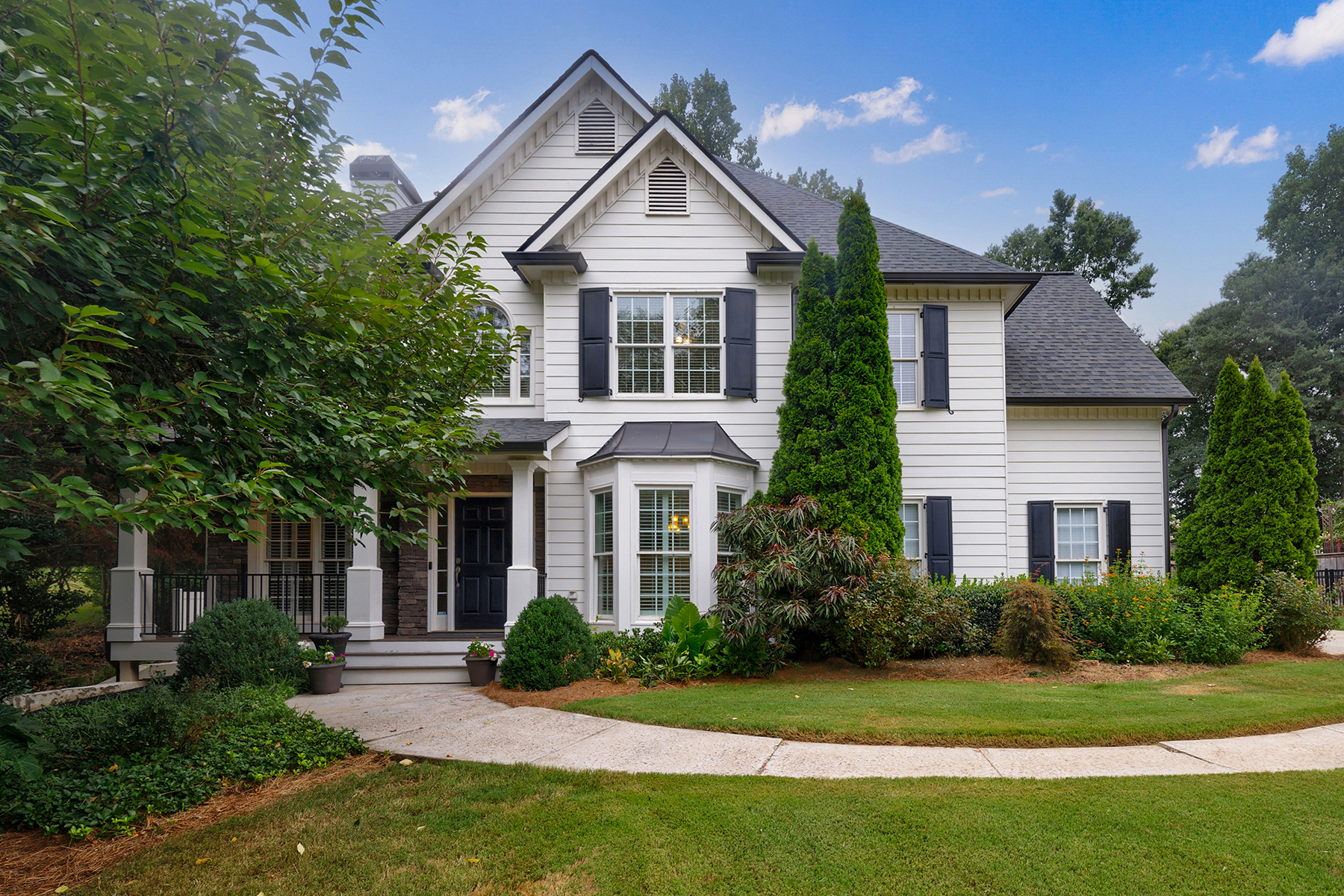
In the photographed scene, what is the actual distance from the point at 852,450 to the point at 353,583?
284 inches

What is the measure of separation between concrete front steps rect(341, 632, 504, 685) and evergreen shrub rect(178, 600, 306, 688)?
1166mm

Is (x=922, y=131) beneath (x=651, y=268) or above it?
above

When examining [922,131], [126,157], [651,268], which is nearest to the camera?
[126,157]

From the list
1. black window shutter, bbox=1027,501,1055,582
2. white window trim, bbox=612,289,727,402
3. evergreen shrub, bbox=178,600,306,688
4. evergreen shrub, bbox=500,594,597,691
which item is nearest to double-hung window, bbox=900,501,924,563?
black window shutter, bbox=1027,501,1055,582

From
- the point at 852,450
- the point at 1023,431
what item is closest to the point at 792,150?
the point at 1023,431

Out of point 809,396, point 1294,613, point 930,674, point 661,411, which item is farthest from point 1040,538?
point 661,411

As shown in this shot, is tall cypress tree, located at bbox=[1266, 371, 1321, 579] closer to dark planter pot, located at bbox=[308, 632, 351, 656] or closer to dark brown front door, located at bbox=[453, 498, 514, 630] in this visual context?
dark brown front door, located at bbox=[453, 498, 514, 630]

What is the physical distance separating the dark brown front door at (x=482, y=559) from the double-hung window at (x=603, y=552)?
5.53 feet

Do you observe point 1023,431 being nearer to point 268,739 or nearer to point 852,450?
point 852,450

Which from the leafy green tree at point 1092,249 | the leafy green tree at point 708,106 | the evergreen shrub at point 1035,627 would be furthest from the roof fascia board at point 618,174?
the leafy green tree at point 1092,249

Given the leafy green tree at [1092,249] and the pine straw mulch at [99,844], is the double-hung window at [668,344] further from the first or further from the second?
the leafy green tree at [1092,249]

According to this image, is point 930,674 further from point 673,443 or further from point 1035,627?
point 673,443

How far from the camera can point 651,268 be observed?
11.3 meters

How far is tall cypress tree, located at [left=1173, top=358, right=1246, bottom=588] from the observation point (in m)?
10.8
